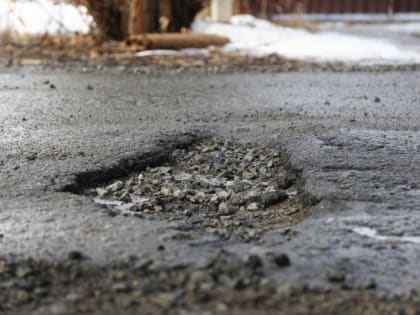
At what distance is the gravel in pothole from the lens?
2.58 meters

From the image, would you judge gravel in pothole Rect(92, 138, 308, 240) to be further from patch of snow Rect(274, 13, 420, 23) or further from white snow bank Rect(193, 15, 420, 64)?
patch of snow Rect(274, 13, 420, 23)

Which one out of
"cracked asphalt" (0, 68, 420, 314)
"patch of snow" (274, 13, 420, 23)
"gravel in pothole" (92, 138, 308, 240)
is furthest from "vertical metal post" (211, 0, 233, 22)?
"gravel in pothole" (92, 138, 308, 240)

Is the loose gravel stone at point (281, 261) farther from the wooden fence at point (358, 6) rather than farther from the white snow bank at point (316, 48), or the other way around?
the wooden fence at point (358, 6)

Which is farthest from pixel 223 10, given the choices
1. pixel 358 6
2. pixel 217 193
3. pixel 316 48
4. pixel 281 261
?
pixel 281 261

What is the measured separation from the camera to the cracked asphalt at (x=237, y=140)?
7.08 feet

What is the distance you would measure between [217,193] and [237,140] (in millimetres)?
807

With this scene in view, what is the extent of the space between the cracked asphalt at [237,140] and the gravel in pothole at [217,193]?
0.29 ft

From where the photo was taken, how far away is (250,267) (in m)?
2.02

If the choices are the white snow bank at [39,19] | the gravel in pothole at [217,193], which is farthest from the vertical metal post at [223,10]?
the gravel in pothole at [217,193]

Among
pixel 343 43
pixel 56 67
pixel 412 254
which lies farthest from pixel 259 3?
pixel 412 254

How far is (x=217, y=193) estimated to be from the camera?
2.91 metres

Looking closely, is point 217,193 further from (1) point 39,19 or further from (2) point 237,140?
(1) point 39,19

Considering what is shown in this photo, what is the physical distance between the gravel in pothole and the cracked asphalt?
0.29 feet

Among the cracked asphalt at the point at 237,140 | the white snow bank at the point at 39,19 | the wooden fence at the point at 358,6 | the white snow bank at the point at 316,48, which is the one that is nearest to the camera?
the cracked asphalt at the point at 237,140
